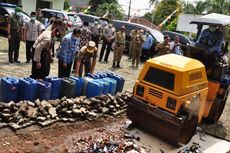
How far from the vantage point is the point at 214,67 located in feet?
25.6

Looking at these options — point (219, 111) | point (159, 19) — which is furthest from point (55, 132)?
point (159, 19)

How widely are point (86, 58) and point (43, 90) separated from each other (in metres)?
1.90

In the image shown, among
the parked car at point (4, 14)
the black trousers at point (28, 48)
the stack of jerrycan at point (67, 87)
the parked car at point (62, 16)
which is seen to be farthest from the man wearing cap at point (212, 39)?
the parked car at point (62, 16)

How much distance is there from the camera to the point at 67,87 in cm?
736

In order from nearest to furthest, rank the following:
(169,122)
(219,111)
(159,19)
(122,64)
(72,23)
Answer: (169,122) → (219,111) → (122,64) → (72,23) → (159,19)

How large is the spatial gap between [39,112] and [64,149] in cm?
122

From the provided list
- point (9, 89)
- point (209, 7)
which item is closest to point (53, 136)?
point (9, 89)

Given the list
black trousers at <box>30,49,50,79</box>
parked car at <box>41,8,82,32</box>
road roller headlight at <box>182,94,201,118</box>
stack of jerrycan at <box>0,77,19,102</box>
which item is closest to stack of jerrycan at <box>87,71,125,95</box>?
black trousers at <box>30,49,50,79</box>

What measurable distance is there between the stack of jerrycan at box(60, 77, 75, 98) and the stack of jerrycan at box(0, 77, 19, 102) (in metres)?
1.11

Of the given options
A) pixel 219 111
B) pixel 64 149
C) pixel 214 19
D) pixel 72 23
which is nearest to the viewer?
pixel 64 149

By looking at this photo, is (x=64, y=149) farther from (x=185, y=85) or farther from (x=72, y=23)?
(x=72, y=23)

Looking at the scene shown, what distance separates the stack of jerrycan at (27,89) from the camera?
6.54m

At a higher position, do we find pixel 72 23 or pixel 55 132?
pixel 72 23

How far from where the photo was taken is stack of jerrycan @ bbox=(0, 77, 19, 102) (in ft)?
20.9
